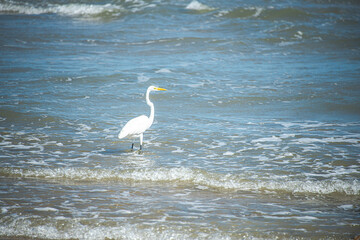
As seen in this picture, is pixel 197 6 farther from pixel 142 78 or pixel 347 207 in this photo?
pixel 347 207

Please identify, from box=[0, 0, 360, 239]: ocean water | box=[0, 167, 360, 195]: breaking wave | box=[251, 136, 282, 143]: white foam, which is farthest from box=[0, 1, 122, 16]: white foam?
box=[0, 167, 360, 195]: breaking wave

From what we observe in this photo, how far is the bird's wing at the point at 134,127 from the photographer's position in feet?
21.1

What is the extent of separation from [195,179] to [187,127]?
2.43 meters

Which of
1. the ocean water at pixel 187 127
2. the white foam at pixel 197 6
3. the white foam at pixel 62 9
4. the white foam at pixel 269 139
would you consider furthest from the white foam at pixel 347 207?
the white foam at pixel 62 9

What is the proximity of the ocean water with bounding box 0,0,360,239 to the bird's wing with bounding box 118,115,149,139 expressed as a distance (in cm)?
34

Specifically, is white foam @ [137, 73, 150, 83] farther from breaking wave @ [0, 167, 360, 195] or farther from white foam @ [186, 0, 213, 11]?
white foam @ [186, 0, 213, 11]

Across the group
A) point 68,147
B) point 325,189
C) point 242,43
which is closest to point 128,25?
point 242,43

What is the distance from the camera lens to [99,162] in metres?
6.04

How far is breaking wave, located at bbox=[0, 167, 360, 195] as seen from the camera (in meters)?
5.09

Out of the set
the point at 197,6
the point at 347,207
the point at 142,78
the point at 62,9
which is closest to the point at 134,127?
the point at 347,207

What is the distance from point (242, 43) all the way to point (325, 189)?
9.96m

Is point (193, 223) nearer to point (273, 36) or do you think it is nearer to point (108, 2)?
point (273, 36)

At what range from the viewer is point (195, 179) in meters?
5.45

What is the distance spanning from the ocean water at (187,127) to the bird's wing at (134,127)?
34 cm
